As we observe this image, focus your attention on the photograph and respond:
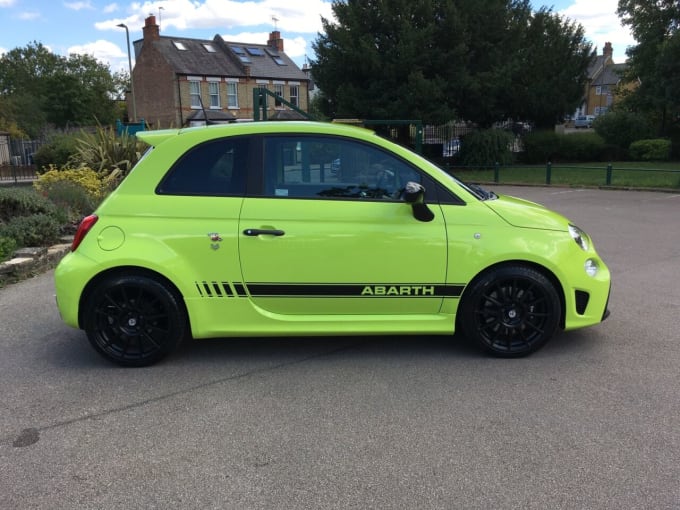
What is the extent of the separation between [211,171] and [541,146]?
2705 centimetres

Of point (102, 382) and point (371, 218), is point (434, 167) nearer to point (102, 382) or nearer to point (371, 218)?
point (371, 218)

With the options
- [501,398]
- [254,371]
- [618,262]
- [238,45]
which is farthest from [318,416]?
[238,45]

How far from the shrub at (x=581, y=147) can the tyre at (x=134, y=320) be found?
91.9ft

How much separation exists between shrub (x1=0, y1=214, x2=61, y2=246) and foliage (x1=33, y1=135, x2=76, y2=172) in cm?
754

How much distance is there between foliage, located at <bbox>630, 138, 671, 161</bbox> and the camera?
2734cm

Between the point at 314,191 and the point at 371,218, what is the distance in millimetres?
464

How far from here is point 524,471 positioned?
2859 mm

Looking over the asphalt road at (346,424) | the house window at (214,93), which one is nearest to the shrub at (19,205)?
the asphalt road at (346,424)

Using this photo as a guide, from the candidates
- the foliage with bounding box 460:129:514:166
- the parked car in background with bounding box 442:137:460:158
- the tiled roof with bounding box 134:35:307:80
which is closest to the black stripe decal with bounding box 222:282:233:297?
the foliage with bounding box 460:129:514:166

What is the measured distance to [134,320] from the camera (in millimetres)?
4137

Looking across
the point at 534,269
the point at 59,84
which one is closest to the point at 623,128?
the point at 534,269

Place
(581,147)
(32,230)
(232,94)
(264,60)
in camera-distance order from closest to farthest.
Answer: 1. (32,230)
2. (581,147)
3. (232,94)
4. (264,60)

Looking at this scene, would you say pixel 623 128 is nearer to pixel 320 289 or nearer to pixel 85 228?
pixel 320 289

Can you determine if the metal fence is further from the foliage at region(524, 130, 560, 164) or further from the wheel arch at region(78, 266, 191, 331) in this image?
the foliage at region(524, 130, 560, 164)
